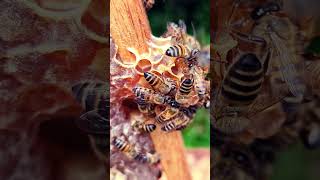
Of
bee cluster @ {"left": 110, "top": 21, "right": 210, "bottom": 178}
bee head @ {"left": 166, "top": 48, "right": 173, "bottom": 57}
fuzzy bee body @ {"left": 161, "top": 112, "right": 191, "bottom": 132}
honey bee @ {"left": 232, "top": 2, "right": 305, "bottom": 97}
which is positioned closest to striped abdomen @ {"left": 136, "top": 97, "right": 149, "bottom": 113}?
bee cluster @ {"left": 110, "top": 21, "right": 210, "bottom": 178}

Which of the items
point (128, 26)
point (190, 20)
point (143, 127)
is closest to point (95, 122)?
point (143, 127)

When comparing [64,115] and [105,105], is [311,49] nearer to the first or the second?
[105,105]

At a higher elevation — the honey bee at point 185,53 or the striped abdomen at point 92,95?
the honey bee at point 185,53

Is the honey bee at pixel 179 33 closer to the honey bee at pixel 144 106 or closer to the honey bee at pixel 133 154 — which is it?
the honey bee at pixel 144 106

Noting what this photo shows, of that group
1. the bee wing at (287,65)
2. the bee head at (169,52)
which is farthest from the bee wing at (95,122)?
the bee wing at (287,65)

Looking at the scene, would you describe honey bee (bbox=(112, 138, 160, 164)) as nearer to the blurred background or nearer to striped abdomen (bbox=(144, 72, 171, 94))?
the blurred background

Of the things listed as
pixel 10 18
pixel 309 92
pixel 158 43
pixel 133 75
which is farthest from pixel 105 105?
pixel 309 92

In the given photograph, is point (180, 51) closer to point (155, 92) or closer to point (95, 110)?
point (155, 92)
